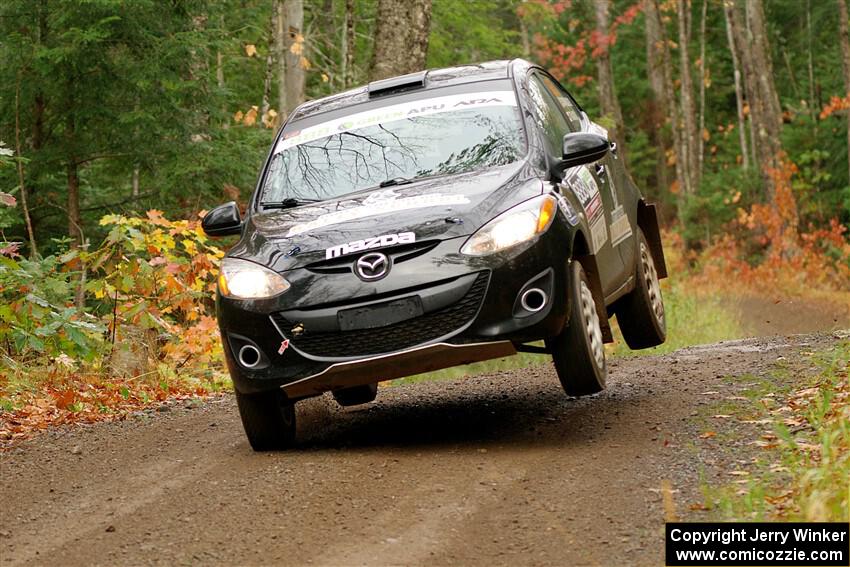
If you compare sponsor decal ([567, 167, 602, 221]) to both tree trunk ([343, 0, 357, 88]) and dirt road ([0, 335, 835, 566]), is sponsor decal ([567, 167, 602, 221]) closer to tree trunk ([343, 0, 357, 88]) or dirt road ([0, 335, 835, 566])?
dirt road ([0, 335, 835, 566])

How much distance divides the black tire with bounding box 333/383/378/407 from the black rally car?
4.78 feet

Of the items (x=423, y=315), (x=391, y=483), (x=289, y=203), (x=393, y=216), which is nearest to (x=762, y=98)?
(x=289, y=203)

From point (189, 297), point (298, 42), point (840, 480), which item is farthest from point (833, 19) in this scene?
point (840, 480)

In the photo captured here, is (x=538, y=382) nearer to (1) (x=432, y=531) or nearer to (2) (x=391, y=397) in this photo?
(2) (x=391, y=397)

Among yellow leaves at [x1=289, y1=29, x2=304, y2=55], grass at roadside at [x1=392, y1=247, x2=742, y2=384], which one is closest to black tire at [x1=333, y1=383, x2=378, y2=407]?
grass at roadside at [x1=392, y1=247, x2=742, y2=384]

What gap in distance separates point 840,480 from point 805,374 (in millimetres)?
3284

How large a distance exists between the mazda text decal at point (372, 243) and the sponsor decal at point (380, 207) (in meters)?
0.28

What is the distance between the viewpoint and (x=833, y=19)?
35312 mm

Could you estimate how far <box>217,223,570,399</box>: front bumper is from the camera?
20.6ft

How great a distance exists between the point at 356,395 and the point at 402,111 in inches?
84.9

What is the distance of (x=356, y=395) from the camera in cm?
880

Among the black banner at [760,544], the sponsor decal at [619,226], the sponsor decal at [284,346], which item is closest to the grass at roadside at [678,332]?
the sponsor decal at [619,226]

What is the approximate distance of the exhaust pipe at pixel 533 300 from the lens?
6.33m

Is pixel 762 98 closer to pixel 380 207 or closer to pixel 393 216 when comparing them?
pixel 380 207
